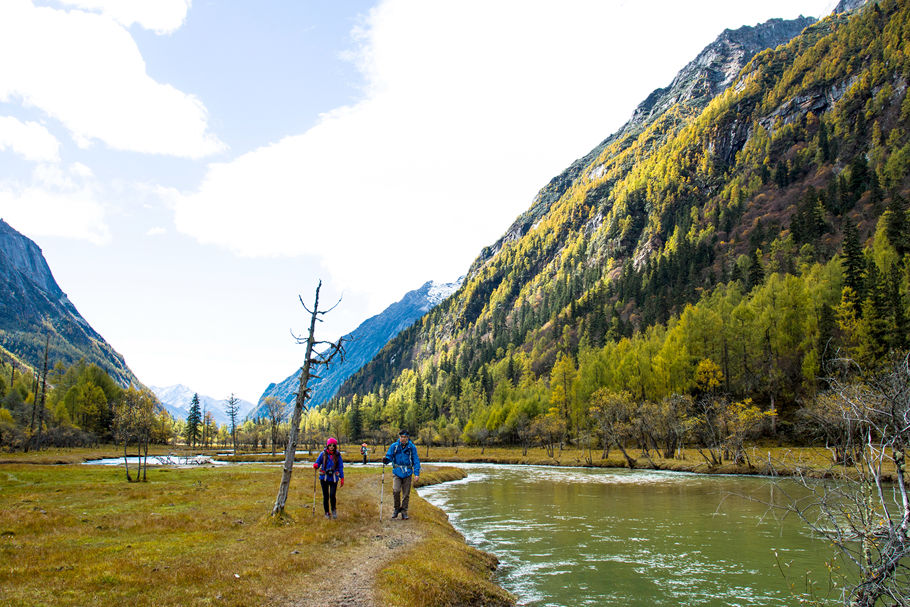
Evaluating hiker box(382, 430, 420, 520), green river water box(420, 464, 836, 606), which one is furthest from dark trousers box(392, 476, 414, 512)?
green river water box(420, 464, 836, 606)

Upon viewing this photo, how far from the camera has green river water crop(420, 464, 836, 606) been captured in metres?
15.1

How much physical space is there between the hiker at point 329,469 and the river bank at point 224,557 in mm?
1212

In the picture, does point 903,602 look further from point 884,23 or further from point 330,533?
point 884,23

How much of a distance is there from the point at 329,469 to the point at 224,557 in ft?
22.9

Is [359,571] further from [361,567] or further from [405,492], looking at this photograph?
[405,492]

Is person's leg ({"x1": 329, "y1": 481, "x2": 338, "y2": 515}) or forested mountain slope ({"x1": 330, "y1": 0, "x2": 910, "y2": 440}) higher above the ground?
forested mountain slope ({"x1": 330, "y1": 0, "x2": 910, "y2": 440})

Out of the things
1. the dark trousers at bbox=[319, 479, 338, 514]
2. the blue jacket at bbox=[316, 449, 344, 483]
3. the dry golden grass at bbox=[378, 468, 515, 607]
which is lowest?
the dry golden grass at bbox=[378, 468, 515, 607]

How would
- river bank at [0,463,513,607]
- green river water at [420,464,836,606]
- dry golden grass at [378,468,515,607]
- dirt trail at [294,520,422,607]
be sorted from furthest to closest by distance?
1. green river water at [420,464,836,606]
2. dry golden grass at [378,468,515,607]
3. dirt trail at [294,520,422,607]
4. river bank at [0,463,513,607]

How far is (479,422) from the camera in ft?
429

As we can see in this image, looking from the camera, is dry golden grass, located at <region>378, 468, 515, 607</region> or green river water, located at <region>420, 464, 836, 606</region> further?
green river water, located at <region>420, 464, 836, 606</region>

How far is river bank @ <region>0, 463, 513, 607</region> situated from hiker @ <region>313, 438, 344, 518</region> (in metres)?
1.21

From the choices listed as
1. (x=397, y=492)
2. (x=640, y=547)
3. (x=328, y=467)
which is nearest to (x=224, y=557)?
(x=328, y=467)

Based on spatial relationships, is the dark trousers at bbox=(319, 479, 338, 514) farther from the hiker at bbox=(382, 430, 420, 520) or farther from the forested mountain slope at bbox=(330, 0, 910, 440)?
the forested mountain slope at bbox=(330, 0, 910, 440)

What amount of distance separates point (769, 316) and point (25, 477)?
104m
